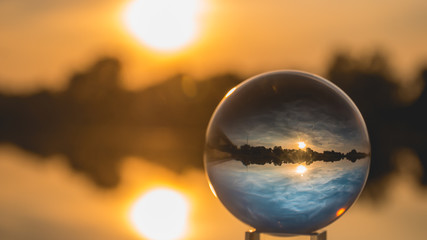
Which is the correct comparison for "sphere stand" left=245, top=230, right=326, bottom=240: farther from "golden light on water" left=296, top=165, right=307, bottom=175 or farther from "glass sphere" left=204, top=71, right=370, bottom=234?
"golden light on water" left=296, top=165, right=307, bottom=175

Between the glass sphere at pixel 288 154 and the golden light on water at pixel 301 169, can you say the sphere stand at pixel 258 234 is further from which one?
the golden light on water at pixel 301 169

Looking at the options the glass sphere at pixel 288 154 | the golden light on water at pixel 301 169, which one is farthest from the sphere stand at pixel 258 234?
the golden light on water at pixel 301 169

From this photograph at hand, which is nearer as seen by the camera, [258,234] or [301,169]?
[301,169]

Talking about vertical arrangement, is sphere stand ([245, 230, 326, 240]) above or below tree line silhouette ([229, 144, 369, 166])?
below

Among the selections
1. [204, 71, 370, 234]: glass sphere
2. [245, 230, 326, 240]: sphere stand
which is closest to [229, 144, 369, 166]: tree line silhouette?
[204, 71, 370, 234]: glass sphere

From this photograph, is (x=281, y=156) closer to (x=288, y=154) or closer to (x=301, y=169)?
(x=288, y=154)

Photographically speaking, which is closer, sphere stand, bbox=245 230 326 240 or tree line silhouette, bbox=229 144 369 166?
tree line silhouette, bbox=229 144 369 166

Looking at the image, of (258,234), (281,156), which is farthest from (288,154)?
(258,234)

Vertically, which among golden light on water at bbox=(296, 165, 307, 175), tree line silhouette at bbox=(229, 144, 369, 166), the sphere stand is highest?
tree line silhouette at bbox=(229, 144, 369, 166)

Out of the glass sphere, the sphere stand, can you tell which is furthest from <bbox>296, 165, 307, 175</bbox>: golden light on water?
the sphere stand
